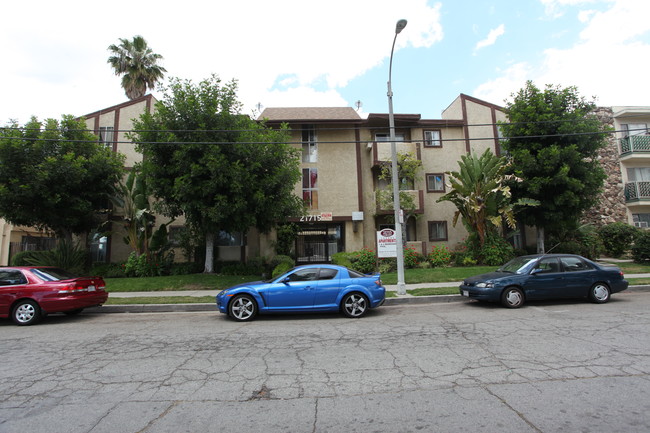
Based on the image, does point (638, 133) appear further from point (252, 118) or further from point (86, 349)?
point (86, 349)

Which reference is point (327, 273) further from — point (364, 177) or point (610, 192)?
point (610, 192)

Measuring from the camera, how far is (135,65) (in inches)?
918

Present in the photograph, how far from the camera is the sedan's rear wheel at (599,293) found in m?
9.30

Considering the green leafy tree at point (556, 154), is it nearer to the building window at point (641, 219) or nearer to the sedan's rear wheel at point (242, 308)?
the building window at point (641, 219)

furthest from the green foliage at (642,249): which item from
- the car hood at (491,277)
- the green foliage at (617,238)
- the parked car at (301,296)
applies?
the parked car at (301,296)

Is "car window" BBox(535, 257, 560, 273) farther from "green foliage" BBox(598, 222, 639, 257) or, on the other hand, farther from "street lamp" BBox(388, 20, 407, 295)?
"green foliage" BBox(598, 222, 639, 257)

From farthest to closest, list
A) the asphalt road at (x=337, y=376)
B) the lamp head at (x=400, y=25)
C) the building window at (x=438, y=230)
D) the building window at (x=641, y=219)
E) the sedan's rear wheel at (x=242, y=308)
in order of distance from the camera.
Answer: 1. the building window at (x=641, y=219)
2. the building window at (x=438, y=230)
3. the lamp head at (x=400, y=25)
4. the sedan's rear wheel at (x=242, y=308)
5. the asphalt road at (x=337, y=376)

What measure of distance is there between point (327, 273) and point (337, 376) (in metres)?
4.13

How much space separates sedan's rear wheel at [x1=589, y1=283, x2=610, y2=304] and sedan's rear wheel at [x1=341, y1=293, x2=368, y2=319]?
21.2 feet

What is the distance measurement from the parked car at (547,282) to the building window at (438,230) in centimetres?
1067

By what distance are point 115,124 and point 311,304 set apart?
18327 millimetres

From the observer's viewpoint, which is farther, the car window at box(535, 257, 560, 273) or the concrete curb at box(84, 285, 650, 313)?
the concrete curb at box(84, 285, 650, 313)

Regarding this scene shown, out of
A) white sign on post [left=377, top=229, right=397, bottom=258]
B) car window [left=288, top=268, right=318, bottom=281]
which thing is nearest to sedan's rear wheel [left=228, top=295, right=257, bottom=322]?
car window [left=288, top=268, right=318, bottom=281]

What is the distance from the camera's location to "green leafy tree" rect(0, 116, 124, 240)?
579 inches
